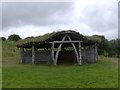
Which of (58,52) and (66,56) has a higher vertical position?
(58,52)

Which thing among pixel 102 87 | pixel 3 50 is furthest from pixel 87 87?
pixel 3 50

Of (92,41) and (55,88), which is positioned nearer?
(55,88)

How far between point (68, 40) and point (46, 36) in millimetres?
2765

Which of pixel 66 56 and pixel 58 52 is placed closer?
pixel 58 52

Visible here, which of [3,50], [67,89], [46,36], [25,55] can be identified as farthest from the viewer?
[3,50]

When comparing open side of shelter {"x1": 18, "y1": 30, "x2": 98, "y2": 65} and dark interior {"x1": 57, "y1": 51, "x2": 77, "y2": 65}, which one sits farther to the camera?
dark interior {"x1": 57, "y1": 51, "x2": 77, "y2": 65}

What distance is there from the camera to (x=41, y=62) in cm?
2989

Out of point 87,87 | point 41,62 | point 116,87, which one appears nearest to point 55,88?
point 87,87

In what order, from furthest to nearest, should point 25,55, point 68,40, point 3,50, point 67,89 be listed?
point 3,50 < point 25,55 < point 68,40 < point 67,89

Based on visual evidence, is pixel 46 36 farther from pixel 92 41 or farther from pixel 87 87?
pixel 87 87

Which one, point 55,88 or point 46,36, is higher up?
point 46,36

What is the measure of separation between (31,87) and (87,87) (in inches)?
89.7

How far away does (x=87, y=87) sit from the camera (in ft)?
40.0

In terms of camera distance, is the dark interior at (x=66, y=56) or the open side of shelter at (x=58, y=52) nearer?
the open side of shelter at (x=58, y=52)
